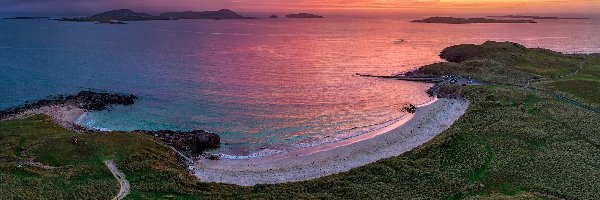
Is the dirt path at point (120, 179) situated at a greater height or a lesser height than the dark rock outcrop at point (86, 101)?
lesser

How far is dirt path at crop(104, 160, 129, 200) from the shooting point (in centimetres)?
3938

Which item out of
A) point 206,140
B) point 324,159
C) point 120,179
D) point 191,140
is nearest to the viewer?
point 120,179

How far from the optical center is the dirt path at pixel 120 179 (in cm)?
3938

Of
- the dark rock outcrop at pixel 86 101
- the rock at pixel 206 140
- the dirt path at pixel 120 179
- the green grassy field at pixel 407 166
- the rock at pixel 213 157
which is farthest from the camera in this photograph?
the dark rock outcrop at pixel 86 101

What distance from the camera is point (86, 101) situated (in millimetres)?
74312

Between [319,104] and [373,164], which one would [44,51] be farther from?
[373,164]

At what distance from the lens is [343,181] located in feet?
140

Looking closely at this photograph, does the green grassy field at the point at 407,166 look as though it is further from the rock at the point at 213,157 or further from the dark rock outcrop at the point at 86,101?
the dark rock outcrop at the point at 86,101

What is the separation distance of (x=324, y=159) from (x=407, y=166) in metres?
10.2

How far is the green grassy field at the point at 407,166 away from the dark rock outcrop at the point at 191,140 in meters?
2.66

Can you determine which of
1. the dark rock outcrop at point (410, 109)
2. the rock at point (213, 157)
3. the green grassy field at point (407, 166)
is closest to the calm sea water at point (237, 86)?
the dark rock outcrop at point (410, 109)

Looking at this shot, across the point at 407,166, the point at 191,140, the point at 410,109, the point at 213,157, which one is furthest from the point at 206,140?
the point at 410,109

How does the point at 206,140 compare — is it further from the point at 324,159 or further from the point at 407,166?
the point at 407,166

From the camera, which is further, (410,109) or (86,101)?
(86,101)
